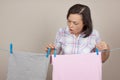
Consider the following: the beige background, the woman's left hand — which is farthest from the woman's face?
the beige background

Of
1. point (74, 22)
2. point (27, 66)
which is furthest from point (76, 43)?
point (27, 66)

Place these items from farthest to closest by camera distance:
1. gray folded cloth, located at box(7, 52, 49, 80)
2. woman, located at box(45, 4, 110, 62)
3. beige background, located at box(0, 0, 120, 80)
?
beige background, located at box(0, 0, 120, 80), woman, located at box(45, 4, 110, 62), gray folded cloth, located at box(7, 52, 49, 80)

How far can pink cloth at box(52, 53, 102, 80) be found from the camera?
1285 millimetres

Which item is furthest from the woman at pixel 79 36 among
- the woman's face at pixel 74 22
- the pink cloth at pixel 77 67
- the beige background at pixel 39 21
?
the beige background at pixel 39 21

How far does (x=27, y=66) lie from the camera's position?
1.29 m

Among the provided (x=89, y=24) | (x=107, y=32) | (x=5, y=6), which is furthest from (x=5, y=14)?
(x=107, y=32)

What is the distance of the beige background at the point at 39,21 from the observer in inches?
72.0

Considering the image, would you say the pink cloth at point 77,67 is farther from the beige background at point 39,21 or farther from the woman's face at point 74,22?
the beige background at point 39,21

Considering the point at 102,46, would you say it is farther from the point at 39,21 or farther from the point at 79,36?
the point at 39,21

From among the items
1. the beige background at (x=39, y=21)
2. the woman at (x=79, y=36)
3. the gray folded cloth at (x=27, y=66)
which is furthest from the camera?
the beige background at (x=39, y=21)

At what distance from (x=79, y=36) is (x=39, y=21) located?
52cm

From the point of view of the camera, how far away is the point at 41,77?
4.24 ft

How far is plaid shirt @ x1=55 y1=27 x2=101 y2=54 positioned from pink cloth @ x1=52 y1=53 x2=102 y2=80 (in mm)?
119

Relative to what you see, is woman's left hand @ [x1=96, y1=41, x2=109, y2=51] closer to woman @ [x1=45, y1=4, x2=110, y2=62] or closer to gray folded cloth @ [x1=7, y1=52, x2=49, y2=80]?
woman @ [x1=45, y1=4, x2=110, y2=62]
